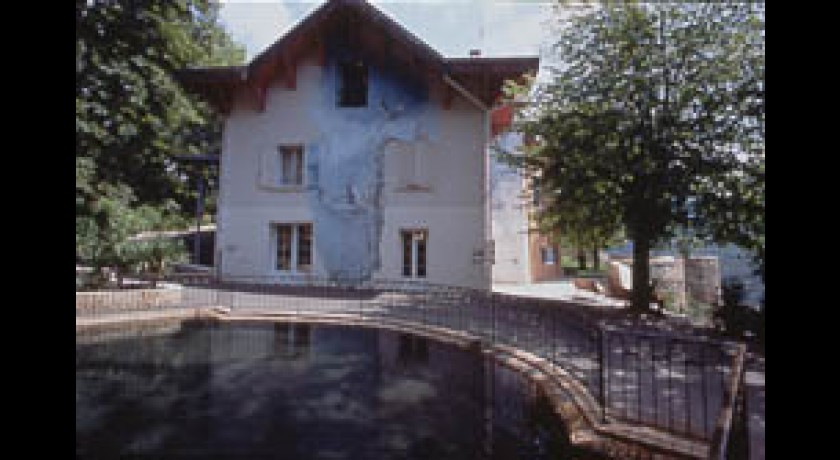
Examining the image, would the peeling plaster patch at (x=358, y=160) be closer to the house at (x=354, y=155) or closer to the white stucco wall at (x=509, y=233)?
the house at (x=354, y=155)

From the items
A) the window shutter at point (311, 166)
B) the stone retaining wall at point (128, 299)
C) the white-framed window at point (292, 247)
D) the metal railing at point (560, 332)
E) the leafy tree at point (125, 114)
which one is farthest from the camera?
the white-framed window at point (292, 247)

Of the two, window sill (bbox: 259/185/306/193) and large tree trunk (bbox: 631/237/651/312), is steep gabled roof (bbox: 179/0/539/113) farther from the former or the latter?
large tree trunk (bbox: 631/237/651/312)

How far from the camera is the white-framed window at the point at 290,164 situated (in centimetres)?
1416

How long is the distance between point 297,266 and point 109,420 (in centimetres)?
924

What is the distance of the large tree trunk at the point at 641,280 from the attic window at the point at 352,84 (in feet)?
31.5

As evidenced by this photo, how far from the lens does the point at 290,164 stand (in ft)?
46.8

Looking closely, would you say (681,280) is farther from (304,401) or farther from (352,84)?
(304,401)

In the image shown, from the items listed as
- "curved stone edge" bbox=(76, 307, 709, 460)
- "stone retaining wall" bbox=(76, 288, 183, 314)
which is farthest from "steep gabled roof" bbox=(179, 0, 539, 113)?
"curved stone edge" bbox=(76, 307, 709, 460)

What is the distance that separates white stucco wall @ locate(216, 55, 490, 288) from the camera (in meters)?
12.7

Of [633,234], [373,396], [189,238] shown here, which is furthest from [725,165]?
[189,238]

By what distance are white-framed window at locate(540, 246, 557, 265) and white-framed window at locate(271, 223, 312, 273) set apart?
39.1ft

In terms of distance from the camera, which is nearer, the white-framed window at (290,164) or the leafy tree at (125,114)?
the leafy tree at (125,114)

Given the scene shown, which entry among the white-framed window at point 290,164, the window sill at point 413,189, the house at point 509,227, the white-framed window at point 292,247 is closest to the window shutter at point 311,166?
the white-framed window at point 290,164
